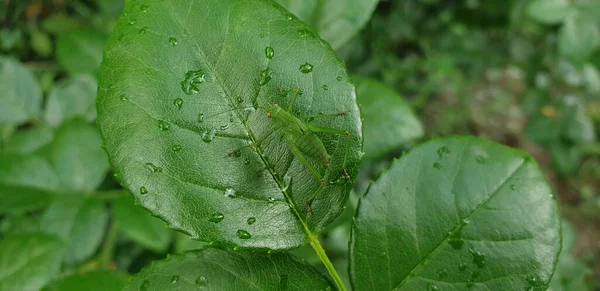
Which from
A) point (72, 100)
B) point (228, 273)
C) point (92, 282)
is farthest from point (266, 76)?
point (72, 100)

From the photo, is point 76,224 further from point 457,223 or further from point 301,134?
point 457,223

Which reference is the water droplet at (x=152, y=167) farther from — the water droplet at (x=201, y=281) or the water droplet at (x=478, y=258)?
the water droplet at (x=478, y=258)

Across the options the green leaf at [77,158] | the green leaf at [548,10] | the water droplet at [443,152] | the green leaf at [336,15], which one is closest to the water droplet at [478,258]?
the water droplet at [443,152]

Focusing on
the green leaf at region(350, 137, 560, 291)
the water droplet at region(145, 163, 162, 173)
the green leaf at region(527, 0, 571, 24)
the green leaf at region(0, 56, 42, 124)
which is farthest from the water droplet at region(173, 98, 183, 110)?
the green leaf at region(527, 0, 571, 24)

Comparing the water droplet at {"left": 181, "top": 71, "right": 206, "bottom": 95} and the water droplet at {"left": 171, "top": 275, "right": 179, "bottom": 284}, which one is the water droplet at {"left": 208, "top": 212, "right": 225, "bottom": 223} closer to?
→ the water droplet at {"left": 171, "top": 275, "right": 179, "bottom": 284}

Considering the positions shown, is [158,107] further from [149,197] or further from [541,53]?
[541,53]
